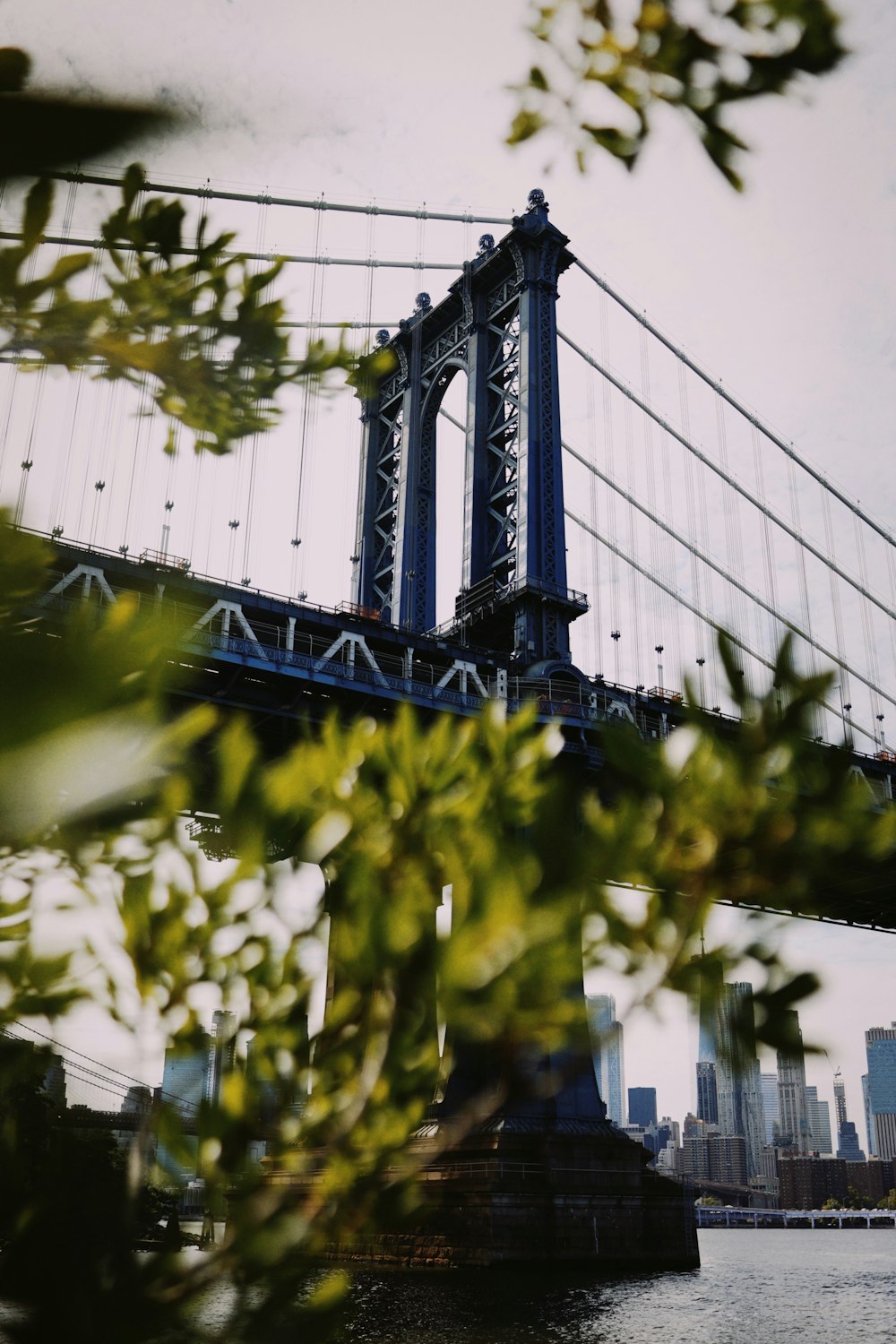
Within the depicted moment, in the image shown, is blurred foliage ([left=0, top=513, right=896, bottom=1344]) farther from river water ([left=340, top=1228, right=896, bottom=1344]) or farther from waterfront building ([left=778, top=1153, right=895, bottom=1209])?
waterfront building ([left=778, top=1153, right=895, bottom=1209])

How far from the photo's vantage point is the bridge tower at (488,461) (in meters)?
32.8

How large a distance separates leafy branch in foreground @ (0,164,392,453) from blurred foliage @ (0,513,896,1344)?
46.6 inches

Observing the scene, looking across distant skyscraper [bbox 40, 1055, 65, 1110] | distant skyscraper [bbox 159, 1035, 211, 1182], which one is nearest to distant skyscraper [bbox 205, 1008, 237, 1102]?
distant skyscraper [bbox 159, 1035, 211, 1182]

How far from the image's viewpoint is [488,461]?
37.1m

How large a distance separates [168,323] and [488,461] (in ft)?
113

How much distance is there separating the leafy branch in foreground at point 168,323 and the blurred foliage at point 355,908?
3.89 feet

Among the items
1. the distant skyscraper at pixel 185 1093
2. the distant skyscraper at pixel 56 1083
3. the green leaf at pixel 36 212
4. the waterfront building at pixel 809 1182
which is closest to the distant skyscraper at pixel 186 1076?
the distant skyscraper at pixel 185 1093

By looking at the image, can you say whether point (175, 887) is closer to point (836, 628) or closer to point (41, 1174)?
point (41, 1174)

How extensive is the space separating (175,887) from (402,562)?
3698cm

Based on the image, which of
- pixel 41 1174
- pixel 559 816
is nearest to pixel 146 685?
pixel 559 816

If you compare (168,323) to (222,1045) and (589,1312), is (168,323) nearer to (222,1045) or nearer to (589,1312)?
(222,1045)

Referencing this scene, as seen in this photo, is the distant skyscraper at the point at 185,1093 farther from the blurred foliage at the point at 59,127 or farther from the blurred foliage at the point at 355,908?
the blurred foliage at the point at 59,127

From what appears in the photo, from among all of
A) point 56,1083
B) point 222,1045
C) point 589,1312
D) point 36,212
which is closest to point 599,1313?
point 589,1312

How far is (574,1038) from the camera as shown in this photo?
190 centimetres
